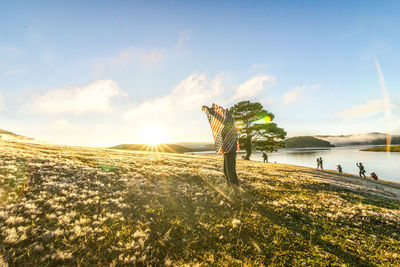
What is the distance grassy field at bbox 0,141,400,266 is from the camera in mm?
4477

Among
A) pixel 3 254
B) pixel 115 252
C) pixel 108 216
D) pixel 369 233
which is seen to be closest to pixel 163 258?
pixel 115 252

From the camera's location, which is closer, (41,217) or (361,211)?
(41,217)

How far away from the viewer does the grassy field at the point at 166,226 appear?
4.48m

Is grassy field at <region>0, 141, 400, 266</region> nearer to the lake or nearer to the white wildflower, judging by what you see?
the white wildflower

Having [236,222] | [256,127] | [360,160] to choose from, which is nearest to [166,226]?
[236,222]

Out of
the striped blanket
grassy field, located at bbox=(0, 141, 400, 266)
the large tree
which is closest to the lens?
grassy field, located at bbox=(0, 141, 400, 266)

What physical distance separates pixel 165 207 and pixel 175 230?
1.87 metres

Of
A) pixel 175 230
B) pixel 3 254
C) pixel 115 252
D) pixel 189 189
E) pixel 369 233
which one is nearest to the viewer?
pixel 3 254

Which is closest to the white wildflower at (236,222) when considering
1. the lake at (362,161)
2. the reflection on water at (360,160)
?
the lake at (362,161)

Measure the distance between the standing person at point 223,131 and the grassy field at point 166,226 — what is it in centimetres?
256

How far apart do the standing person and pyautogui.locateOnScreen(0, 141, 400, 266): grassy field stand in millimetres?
2561

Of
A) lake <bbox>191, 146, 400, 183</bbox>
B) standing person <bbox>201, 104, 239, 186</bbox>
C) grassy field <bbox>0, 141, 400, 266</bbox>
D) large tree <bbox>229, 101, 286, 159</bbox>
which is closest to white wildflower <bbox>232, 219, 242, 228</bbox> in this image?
grassy field <bbox>0, 141, 400, 266</bbox>

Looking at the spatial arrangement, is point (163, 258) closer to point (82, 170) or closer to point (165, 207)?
point (165, 207)

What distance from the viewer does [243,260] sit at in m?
4.70
